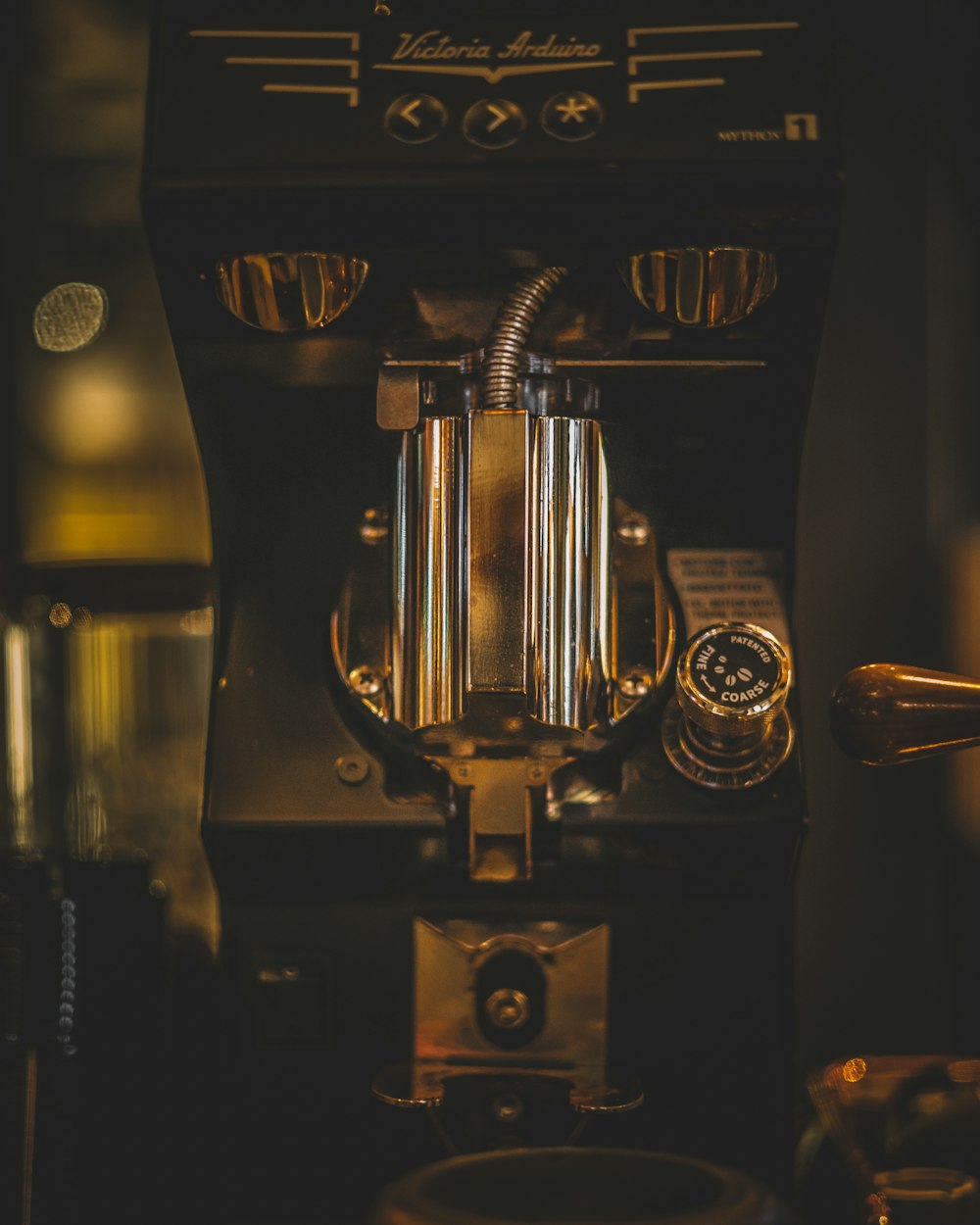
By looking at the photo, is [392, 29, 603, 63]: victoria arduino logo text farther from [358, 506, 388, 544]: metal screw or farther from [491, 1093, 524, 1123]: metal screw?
[491, 1093, 524, 1123]: metal screw

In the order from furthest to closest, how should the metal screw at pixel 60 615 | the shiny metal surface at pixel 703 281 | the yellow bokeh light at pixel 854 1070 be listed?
1. the metal screw at pixel 60 615
2. the yellow bokeh light at pixel 854 1070
3. the shiny metal surface at pixel 703 281

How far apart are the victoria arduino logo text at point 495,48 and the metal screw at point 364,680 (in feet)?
1.28

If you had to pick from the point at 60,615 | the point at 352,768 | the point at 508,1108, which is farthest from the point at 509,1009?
the point at 60,615

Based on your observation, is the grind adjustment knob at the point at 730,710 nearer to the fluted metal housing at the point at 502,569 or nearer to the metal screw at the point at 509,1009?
the fluted metal housing at the point at 502,569

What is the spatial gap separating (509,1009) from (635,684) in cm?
23

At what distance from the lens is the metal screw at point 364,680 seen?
87 cm

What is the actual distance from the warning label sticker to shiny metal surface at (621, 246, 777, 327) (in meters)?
0.16

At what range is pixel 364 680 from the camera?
874 millimetres

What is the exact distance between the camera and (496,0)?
0.83m

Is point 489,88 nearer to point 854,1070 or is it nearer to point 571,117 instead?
point 571,117

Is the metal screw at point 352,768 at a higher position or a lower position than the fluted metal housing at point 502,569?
lower

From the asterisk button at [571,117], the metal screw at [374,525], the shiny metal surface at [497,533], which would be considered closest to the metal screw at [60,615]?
the metal screw at [374,525]

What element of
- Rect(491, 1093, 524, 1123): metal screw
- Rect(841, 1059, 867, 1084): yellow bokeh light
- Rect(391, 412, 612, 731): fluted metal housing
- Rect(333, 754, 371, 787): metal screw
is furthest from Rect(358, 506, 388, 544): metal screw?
Rect(841, 1059, 867, 1084): yellow bokeh light

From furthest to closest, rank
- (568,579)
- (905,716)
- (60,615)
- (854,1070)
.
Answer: (60,615), (854,1070), (568,579), (905,716)
